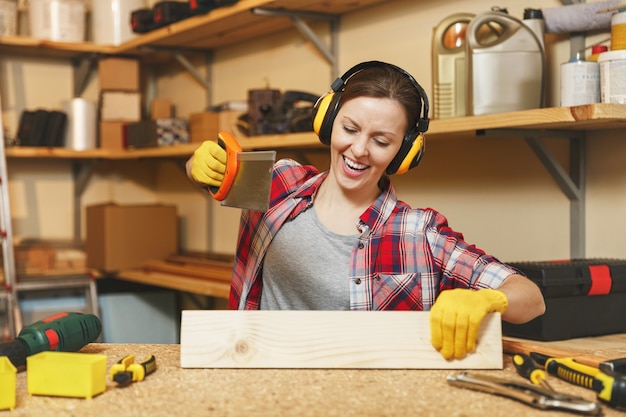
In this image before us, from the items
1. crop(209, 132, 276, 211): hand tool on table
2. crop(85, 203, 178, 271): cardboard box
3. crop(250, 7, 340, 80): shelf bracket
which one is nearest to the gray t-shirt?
crop(209, 132, 276, 211): hand tool on table

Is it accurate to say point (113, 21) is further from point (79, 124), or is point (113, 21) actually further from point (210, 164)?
point (210, 164)

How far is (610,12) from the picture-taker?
2125 mm

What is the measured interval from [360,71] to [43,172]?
9.49 ft

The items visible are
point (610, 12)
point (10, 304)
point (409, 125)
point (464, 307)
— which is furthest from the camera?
point (10, 304)

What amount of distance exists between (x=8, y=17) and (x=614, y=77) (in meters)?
2.94

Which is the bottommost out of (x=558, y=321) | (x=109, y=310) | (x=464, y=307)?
(x=109, y=310)

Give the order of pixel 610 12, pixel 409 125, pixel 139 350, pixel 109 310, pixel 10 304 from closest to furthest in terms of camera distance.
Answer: pixel 139 350
pixel 409 125
pixel 610 12
pixel 10 304
pixel 109 310

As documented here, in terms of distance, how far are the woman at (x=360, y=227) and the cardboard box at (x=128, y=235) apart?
196cm

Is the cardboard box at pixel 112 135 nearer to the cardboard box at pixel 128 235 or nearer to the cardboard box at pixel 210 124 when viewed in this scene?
the cardboard box at pixel 128 235

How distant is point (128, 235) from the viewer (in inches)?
149

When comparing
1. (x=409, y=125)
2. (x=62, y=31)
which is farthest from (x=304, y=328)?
(x=62, y=31)

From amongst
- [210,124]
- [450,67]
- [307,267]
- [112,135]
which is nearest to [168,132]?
[210,124]

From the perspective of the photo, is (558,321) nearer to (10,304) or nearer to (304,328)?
(304,328)

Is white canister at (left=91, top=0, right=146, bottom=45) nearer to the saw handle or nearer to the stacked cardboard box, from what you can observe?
the stacked cardboard box
